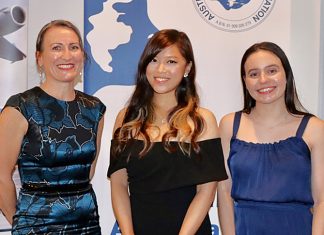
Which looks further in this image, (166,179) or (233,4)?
(233,4)

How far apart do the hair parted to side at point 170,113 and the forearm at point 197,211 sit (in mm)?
196

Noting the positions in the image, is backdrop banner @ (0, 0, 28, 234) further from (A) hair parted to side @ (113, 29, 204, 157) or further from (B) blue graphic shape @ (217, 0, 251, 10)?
(B) blue graphic shape @ (217, 0, 251, 10)

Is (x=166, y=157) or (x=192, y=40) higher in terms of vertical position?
(x=192, y=40)

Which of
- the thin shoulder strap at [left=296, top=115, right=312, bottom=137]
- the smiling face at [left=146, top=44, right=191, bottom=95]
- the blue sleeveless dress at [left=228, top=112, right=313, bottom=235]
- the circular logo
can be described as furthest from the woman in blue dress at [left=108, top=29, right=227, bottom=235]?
the circular logo

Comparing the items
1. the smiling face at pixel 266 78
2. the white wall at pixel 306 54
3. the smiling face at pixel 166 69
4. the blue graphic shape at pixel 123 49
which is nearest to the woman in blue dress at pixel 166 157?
the smiling face at pixel 166 69

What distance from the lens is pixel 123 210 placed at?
84.0 inches

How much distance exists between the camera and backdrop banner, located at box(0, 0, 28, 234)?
2.63m

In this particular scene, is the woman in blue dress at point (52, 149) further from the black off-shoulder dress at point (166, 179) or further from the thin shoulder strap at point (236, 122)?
the thin shoulder strap at point (236, 122)

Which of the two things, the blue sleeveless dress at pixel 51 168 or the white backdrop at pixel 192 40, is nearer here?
the blue sleeveless dress at pixel 51 168

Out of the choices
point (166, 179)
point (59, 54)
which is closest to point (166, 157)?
point (166, 179)

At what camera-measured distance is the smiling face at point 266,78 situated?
2.18 m

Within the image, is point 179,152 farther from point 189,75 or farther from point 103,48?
point 103,48

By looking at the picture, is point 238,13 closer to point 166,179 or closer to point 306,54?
point 306,54

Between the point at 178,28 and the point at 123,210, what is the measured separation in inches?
48.3
